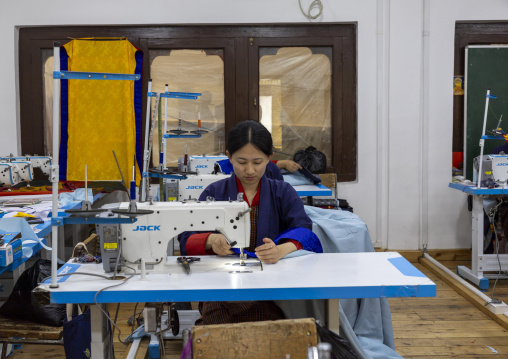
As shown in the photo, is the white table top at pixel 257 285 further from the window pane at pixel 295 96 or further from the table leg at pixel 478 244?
the window pane at pixel 295 96

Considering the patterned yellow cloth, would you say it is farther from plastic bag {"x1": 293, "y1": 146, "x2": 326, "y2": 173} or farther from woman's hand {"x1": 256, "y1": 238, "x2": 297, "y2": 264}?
woman's hand {"x1": 256, "y1": 238, "x2": 297, "y2": 264}

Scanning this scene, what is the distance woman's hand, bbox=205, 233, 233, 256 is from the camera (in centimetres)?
199

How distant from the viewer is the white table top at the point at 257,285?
1.67 meters

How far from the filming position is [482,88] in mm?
5031

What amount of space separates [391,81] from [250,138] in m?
3.22

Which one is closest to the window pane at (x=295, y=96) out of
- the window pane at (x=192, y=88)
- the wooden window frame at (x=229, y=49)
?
the wooden window frame at (x=229, y=49)

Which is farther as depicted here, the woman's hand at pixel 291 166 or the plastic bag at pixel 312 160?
the plastic bag at pixel 312 160

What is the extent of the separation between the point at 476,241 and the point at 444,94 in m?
1.50

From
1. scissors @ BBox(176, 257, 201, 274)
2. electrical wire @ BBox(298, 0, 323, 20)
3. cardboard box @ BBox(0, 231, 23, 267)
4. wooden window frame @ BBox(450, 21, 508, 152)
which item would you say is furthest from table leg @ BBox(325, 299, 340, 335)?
wooden window frame @ BBox(450, 21, 508, 152)

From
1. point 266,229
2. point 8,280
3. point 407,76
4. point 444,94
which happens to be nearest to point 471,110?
point 444,94

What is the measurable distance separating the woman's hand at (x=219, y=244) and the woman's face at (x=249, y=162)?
0.93ft

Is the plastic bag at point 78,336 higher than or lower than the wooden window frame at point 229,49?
lower

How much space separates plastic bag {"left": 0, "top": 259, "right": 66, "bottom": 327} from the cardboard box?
0.13 meters

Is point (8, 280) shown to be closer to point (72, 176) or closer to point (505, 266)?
point (72, 176)
